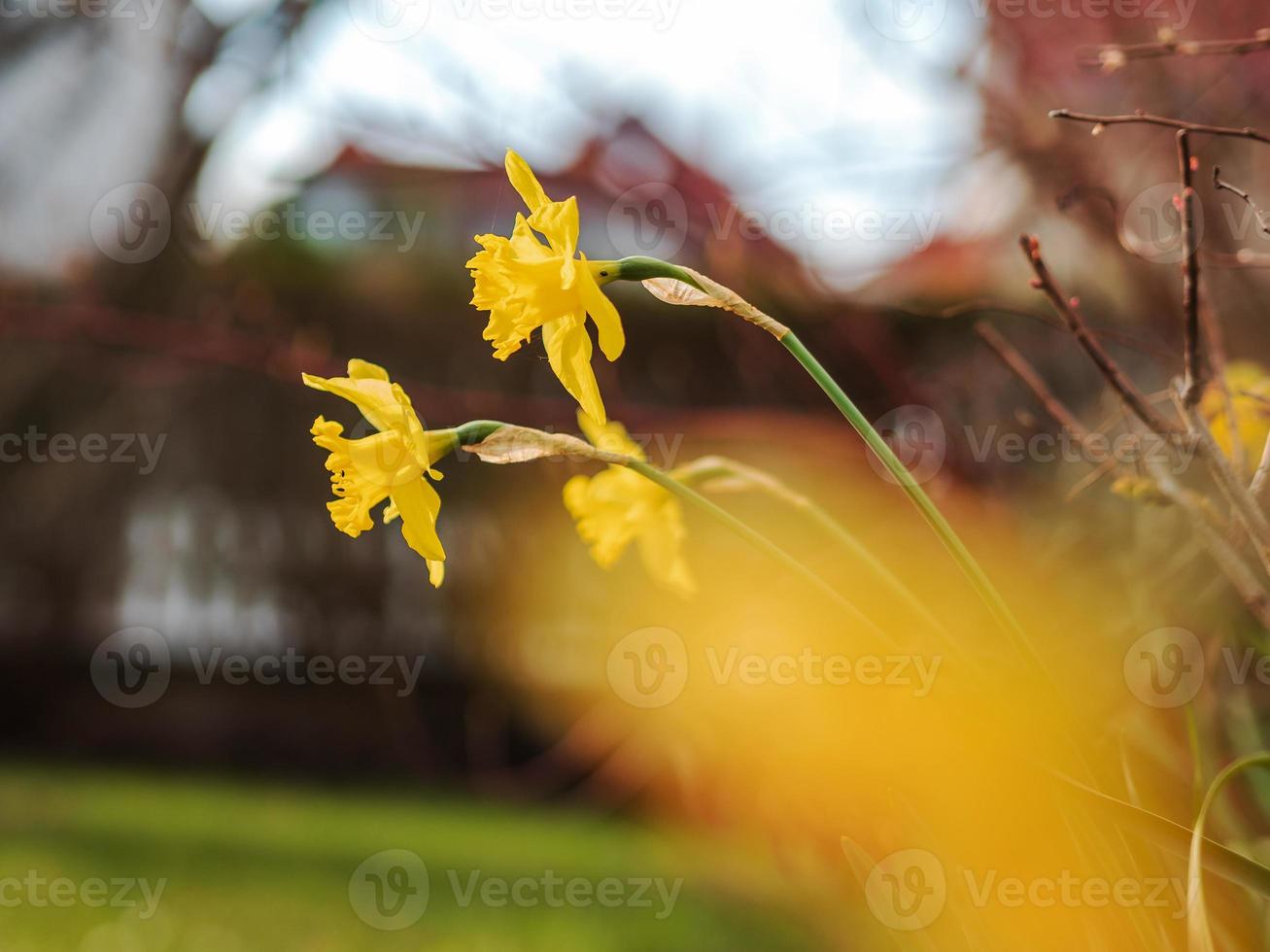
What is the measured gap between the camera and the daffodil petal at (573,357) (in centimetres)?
56

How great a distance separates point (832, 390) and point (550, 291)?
0.61ft

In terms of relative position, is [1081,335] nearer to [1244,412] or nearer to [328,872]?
[1244,412]

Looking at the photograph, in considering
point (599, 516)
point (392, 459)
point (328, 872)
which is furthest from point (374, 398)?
point (328, 872)

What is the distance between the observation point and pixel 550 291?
557 millimetres

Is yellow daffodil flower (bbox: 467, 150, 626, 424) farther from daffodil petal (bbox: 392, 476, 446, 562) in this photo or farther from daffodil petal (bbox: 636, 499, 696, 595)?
daffodil petal (bbox: 636, 499, 696, 595)

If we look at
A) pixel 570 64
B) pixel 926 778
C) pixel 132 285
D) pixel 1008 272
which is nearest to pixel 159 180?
pixel 132 285

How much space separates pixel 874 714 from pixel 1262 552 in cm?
65

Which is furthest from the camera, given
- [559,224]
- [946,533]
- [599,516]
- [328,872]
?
[328,872]

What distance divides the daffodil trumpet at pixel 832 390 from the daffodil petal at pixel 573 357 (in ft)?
0.20

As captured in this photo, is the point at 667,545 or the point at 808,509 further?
the point at 667,545

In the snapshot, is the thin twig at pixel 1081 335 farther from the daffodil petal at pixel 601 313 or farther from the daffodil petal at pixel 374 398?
the daffodil petal at pixel 374 398

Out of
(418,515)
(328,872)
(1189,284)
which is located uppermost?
(1189,284)

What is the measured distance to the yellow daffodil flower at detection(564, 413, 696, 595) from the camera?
752 millimetres

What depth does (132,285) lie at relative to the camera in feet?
9.57
